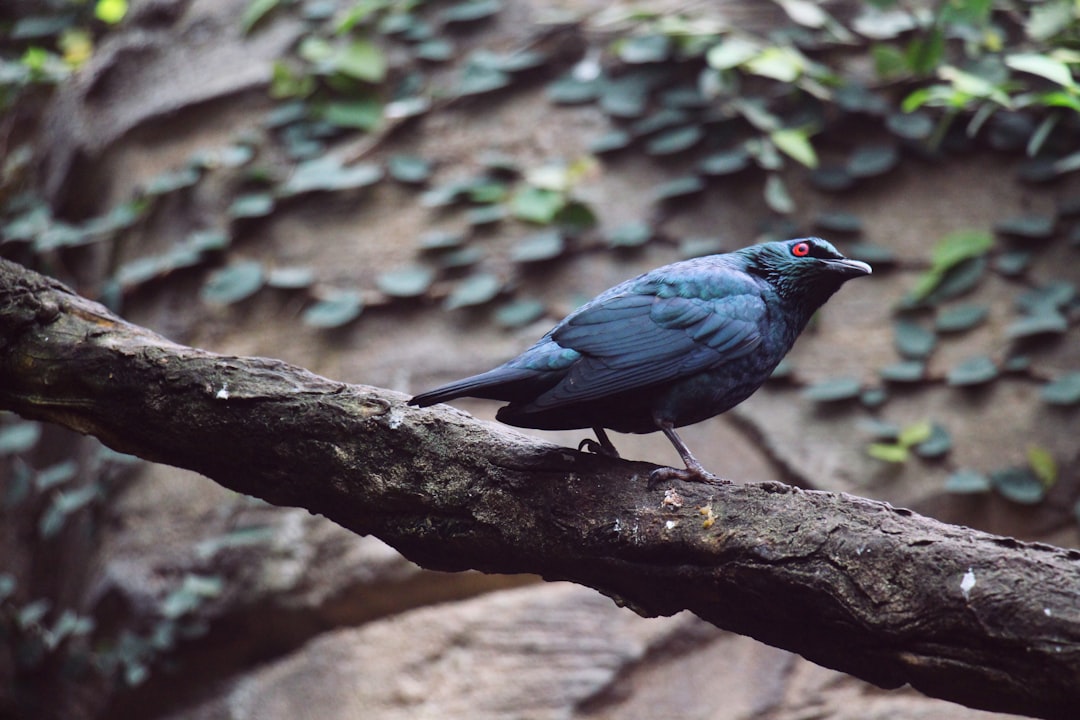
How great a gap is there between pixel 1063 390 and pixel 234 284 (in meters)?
4.08

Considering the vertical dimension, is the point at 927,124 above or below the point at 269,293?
above

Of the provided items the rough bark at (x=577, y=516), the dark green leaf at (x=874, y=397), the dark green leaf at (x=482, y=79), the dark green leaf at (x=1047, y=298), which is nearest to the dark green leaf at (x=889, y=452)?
the dark green leaf at (x=874, y=397)

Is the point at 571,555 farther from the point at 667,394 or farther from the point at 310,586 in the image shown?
the point at 310,586

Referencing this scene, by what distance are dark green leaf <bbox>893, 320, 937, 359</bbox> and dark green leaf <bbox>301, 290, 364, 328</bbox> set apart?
2.68m

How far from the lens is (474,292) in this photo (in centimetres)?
520

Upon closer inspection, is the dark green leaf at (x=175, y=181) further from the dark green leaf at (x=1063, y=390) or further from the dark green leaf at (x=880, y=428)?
the dark green leaf at (x=1063, y=390)

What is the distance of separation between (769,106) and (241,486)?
3.72 meters

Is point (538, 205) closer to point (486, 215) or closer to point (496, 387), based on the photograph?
point (486, 215)

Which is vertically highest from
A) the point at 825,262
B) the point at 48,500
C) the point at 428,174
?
the point at 825,262

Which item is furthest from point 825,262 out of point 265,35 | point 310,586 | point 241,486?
point 265,35

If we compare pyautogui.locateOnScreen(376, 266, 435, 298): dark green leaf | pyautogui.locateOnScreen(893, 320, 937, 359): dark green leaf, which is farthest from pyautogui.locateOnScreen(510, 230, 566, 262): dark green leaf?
pyautogui.locateOnScreen(893, 320, 937, 359): dark green leaf

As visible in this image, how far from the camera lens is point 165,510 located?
514 centimetres

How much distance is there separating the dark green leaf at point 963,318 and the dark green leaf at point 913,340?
70 mm

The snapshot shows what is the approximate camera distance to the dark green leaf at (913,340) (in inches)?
192
